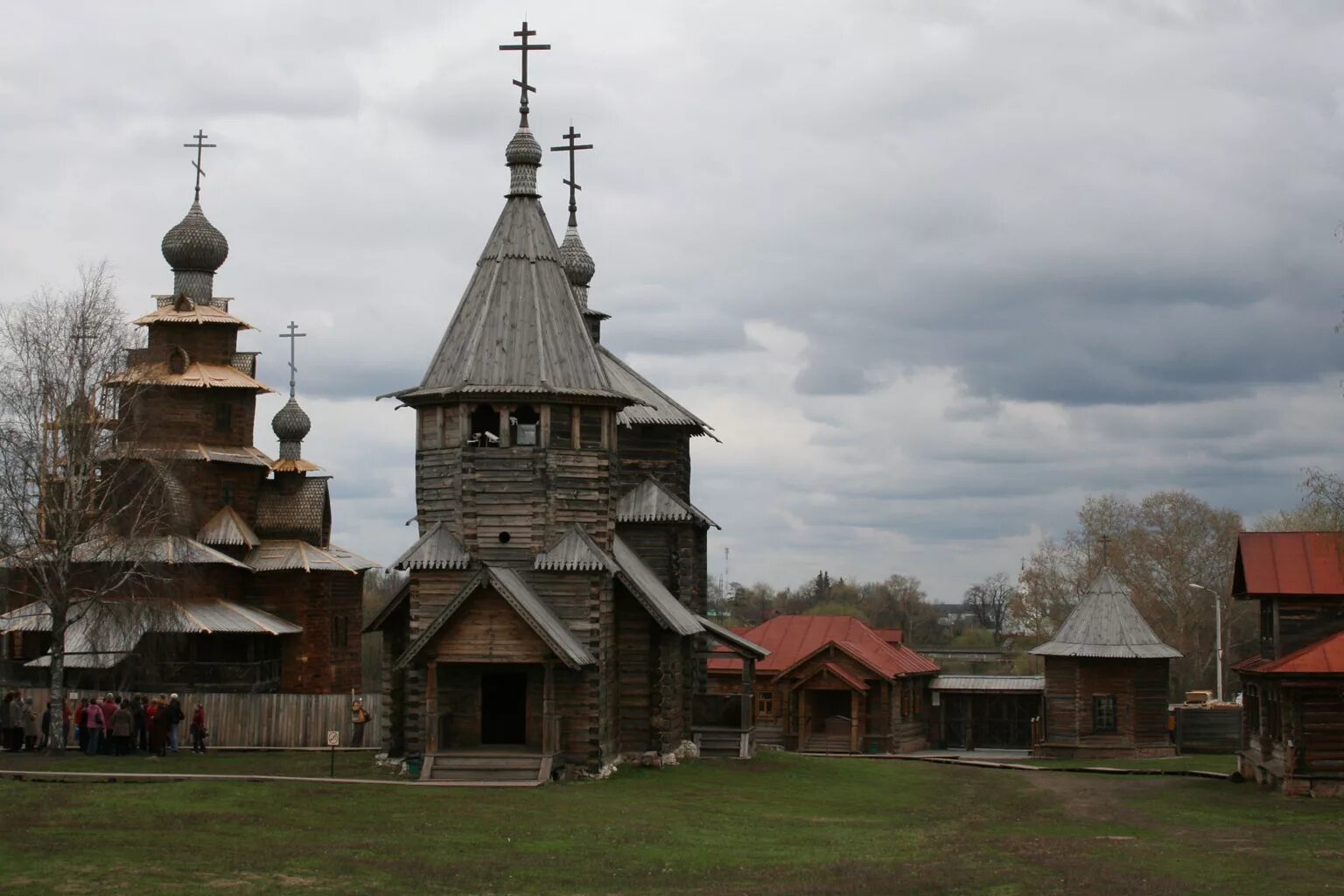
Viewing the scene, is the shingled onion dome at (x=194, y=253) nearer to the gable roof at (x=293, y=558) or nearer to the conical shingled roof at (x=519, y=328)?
the gable roof at (x=293, y=558)

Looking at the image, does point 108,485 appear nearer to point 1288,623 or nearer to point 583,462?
point 583,462

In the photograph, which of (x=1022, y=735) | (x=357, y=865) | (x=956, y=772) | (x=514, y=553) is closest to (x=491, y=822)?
(x=357, y=865)

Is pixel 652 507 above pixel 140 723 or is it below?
above

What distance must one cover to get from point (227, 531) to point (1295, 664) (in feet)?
112

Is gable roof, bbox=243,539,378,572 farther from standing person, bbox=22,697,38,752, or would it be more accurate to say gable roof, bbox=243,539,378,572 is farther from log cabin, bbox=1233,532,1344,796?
log cabin, bbox=1233,532,1344,796

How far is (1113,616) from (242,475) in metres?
29.6

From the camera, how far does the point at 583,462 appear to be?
35156 mm

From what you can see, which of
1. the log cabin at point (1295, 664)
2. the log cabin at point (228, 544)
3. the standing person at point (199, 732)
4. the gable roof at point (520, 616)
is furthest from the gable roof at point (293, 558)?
the log cabin at point (1295, 664)

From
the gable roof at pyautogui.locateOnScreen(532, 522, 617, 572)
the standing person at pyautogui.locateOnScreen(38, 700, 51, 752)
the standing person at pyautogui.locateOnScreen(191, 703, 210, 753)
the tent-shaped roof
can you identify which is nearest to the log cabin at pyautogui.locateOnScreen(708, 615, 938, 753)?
the tent-shaped roof

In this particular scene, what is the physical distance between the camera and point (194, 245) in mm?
54000

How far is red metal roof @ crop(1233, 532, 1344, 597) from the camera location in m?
35.7

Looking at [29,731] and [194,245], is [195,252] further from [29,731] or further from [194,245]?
[29,731]

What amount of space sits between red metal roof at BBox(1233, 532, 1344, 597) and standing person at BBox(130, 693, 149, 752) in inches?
977

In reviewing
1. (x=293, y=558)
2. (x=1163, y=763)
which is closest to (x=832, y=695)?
(x=1163, y=763)
